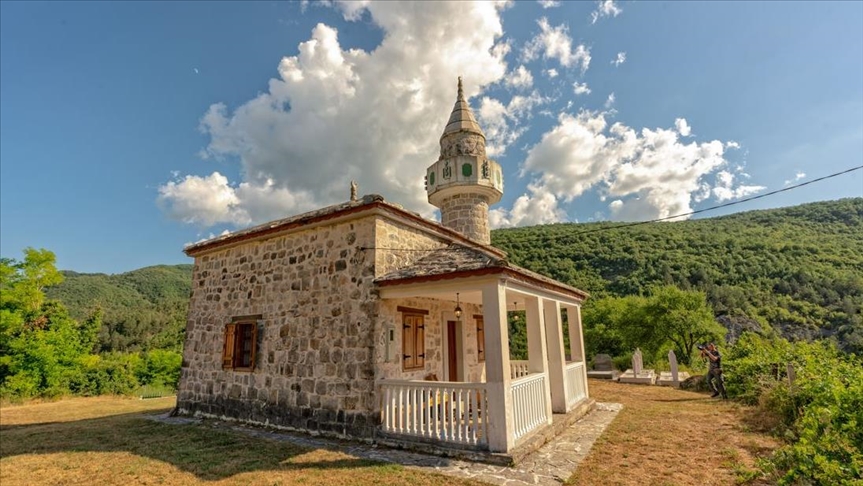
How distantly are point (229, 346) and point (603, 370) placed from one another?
1607 cm

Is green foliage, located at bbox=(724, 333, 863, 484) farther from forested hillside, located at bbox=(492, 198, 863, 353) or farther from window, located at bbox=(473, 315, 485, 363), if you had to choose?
forested hillside, located at bbox=(492, 198, 863, 353)

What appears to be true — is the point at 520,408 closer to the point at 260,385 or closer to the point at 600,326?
the point at 260,385

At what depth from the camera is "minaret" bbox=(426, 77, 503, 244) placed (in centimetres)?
1320

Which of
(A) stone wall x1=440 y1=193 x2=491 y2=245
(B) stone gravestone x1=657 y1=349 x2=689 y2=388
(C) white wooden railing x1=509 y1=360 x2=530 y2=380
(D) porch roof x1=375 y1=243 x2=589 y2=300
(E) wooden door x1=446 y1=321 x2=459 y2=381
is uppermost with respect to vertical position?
(A) stone wall x1=440 y1=193 x2=491 y2=245

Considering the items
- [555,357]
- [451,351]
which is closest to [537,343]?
[555,357]

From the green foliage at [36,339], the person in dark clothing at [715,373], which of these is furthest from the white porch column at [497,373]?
the green foliage at [36,339]

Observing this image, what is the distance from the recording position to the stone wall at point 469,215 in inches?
527

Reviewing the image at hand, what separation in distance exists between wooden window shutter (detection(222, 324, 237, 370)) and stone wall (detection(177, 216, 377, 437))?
27cm

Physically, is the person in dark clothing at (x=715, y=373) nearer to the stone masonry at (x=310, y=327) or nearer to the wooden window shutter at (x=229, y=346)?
the stone masonry at (x=310, y=327)

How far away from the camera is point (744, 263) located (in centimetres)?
3697

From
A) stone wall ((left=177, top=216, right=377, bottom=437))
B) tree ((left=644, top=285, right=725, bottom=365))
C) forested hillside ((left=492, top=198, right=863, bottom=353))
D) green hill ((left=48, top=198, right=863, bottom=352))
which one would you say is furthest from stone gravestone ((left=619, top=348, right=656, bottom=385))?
green hill ((left=48, top=198, right=863, bottom=352))

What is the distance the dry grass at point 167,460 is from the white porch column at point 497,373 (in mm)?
1103

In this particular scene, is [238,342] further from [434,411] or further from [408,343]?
[434,411]

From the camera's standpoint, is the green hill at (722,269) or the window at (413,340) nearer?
the window at (413,340)
